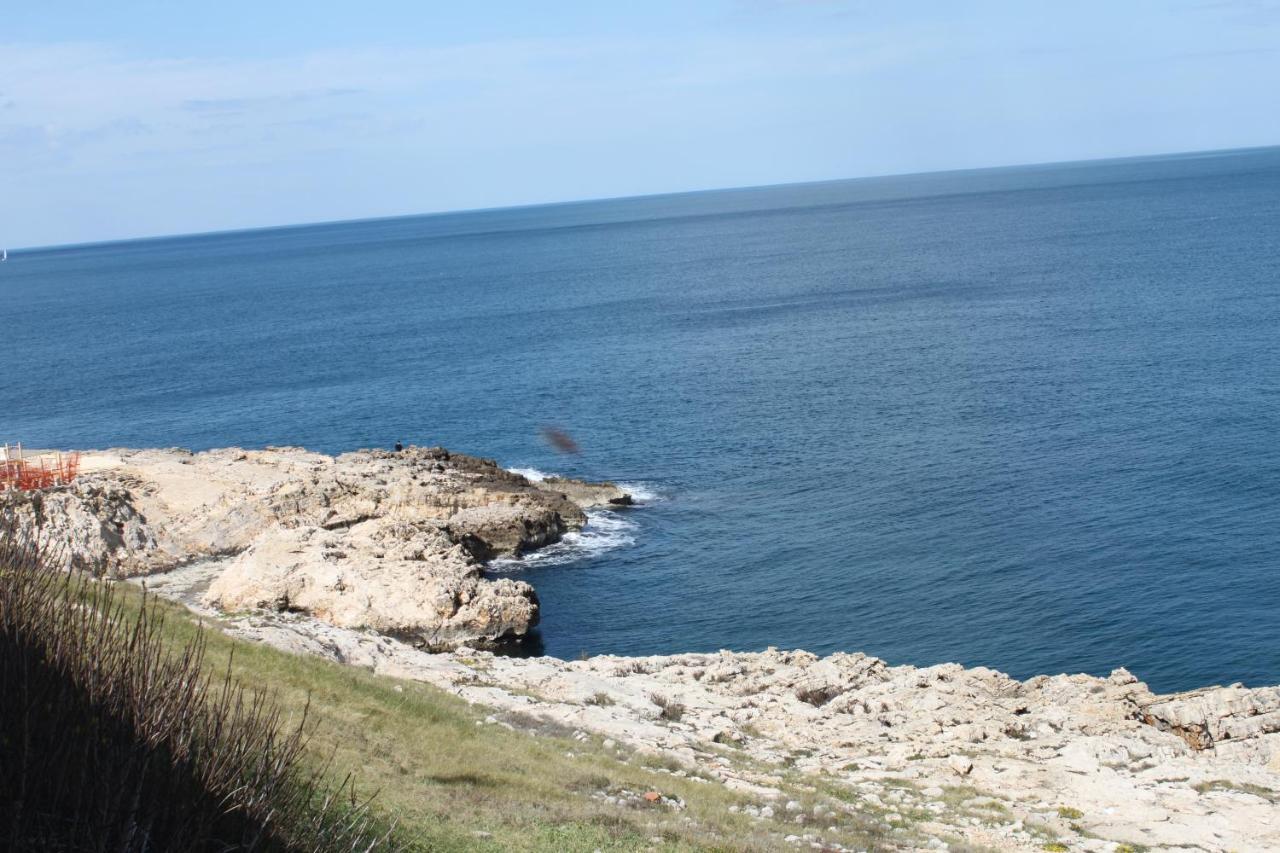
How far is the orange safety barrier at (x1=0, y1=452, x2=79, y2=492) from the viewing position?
2216 inches

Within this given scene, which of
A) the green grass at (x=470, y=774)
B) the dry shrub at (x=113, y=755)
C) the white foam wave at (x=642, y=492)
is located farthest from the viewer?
the white foam wave at (x=642, y=492)

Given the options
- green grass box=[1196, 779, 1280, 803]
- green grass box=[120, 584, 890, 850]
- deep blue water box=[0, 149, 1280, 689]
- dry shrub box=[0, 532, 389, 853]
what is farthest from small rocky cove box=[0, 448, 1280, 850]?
deep blue water box=[0, 149, 1280, 689]

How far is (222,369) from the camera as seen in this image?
12219 centimetres

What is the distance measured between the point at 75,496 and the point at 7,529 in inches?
1784

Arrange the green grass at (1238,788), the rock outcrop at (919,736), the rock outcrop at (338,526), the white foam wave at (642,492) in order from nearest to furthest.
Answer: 1. the rock outcrop at (919,736)
2. the green grass at (1238,788)
3. the rock outcrop at (338,526)
4. the white foam wave at (642,492)

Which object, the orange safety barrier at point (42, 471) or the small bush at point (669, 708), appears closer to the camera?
the small bush at point (669, 708)

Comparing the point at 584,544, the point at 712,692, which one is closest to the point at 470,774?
the point at 712,692

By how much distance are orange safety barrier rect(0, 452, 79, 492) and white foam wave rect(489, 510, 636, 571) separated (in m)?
23.1

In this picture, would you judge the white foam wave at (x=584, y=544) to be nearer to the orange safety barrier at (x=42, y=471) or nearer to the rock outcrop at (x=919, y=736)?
the rock outcrop at (x=919, y=736)

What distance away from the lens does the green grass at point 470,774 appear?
1909 cm

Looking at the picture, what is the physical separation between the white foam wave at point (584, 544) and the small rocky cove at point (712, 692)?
117 centimetres

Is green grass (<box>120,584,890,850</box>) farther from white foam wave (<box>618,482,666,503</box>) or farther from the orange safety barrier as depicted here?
white foam wave (<box>618,482,666,503</box>)

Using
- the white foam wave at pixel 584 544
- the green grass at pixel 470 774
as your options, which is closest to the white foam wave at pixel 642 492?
the white foam wave at pixel 584 544

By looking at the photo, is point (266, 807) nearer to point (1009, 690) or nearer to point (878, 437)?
point (1009, 690)
